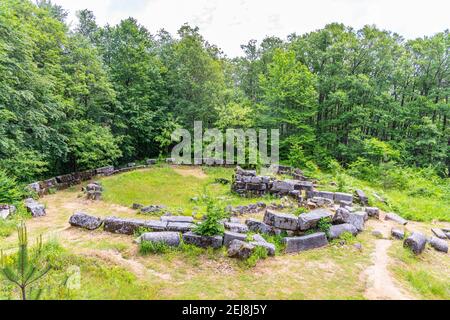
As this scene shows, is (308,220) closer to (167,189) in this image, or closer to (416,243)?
(416,243)

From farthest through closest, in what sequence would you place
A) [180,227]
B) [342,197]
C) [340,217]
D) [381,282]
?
[342,197] < [340,217] < [180,227] < [381,282]

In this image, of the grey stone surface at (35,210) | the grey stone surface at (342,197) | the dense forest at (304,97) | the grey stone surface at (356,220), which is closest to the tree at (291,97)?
the dense forest at (304,97)

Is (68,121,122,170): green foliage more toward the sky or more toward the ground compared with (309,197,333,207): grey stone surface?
more toward the sky

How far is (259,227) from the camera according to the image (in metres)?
6.57

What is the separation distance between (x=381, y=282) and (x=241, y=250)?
8.13 feet

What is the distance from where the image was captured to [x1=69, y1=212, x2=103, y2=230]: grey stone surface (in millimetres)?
6527

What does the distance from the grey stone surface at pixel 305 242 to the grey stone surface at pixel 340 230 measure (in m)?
0.32

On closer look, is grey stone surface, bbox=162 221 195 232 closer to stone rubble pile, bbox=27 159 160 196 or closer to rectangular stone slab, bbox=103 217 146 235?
rectangular stone slab, bbox=103 217 146 235

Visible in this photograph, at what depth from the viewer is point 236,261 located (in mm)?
5059

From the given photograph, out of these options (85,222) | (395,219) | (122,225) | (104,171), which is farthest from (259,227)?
(104,171)

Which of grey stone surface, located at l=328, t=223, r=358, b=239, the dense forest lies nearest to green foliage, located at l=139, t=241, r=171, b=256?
grey stone surface, located at l=328, t=223, r=358, b=239

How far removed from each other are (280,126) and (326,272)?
16.9 metres

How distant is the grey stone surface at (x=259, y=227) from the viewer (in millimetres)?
6477

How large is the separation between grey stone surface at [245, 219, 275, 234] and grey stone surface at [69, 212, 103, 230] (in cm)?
384
